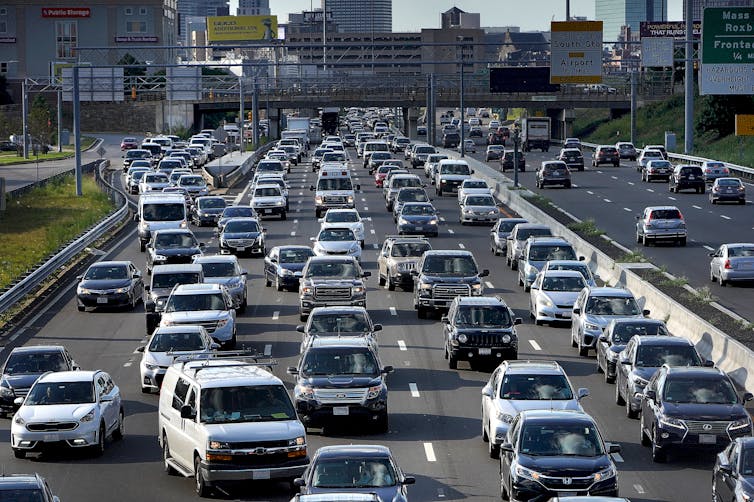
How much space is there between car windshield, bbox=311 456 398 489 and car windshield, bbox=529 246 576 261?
28.3 m

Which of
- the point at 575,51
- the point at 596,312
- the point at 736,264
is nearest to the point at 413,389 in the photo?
the point at 596,312

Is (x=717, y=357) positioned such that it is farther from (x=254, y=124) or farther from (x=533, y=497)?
(x=254, y=124)

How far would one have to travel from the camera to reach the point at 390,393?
30609mm

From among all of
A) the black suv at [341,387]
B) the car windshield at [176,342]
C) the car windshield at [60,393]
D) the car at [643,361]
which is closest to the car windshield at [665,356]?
the car at [643,361]

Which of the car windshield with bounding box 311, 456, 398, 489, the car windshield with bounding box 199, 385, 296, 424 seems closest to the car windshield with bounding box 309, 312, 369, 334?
the car windshield with bounding box 199, 385, 296, 424

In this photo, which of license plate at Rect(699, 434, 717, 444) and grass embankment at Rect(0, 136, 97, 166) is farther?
grass embankment at Rect(0, 136, 97, 166)

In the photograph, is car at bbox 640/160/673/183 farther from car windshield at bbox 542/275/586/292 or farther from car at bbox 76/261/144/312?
car at bbox 76/261/144/312

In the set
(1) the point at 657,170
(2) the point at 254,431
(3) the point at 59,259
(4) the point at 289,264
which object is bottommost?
(3) the point at 59,259

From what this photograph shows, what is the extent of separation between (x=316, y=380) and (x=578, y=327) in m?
11.0

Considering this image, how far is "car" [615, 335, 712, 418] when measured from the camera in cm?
2777

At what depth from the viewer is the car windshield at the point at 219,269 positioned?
43.1 metres

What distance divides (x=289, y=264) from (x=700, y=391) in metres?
24.1

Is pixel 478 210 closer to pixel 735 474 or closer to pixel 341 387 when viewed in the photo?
pixel 341 387

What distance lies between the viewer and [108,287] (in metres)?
43.8
